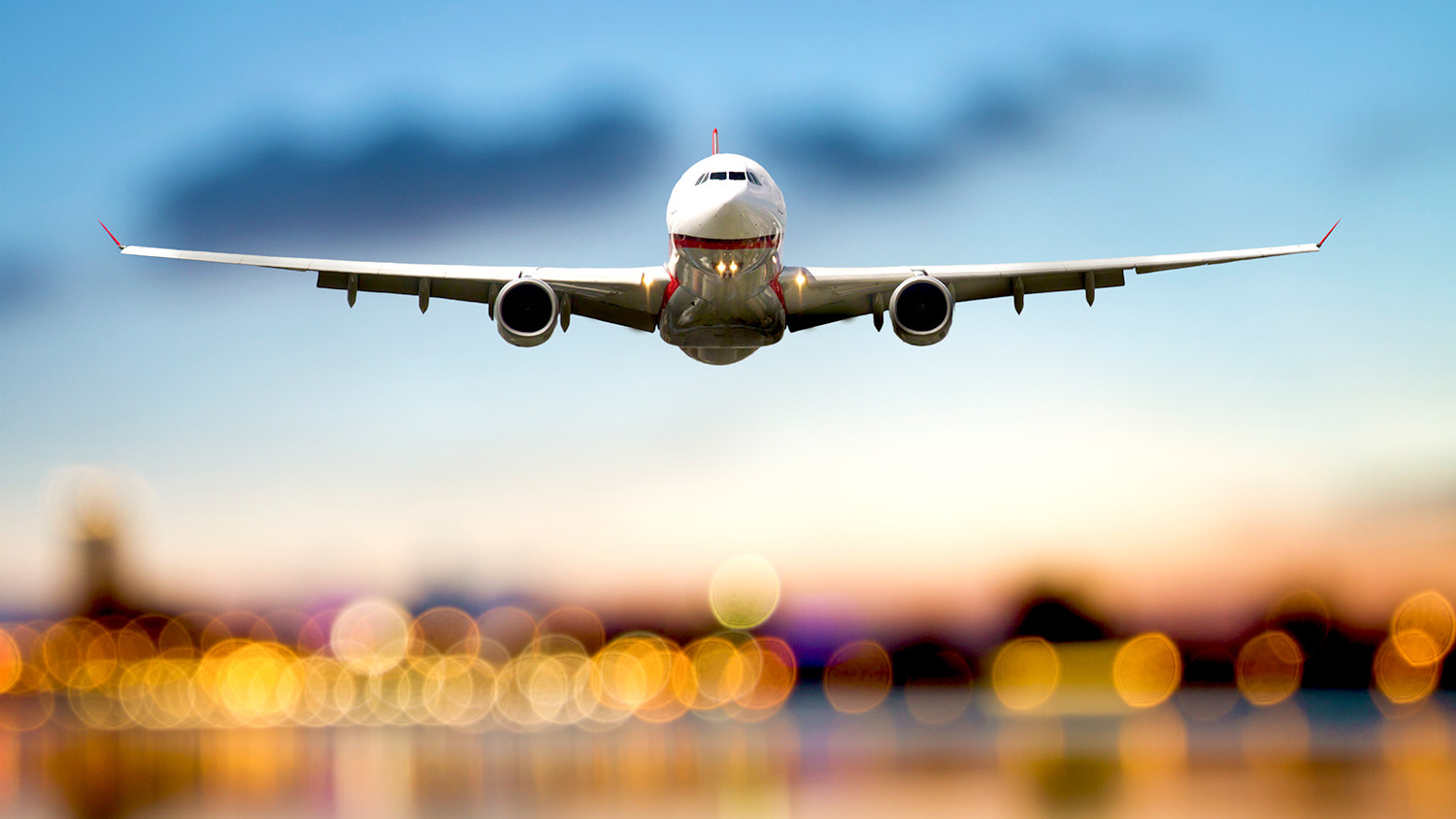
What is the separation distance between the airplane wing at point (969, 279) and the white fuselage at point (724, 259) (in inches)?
56.0

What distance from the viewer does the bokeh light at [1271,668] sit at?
461ft

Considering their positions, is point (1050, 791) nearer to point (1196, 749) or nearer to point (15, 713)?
point (1196, 749)

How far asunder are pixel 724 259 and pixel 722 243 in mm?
542

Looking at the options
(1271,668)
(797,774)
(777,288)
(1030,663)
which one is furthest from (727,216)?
(1030,663)

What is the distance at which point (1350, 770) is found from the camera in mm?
43688

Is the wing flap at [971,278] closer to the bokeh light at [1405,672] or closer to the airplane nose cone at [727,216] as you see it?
the airplane nose cone at [727,216]

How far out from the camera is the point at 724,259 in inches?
1320

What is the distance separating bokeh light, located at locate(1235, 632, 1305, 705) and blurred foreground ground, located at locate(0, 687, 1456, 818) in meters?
49.4

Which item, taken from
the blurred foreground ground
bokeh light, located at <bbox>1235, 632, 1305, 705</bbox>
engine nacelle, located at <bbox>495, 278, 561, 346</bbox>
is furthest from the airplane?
bokeh light, located at <bbox>1235, 632, 1305, 705</bbox>

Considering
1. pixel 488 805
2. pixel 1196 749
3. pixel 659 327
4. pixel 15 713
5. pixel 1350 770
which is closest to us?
pixel 488 805

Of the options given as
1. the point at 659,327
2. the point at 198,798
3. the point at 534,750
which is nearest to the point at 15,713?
the point at 534,750

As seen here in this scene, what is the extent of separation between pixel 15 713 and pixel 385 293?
199m

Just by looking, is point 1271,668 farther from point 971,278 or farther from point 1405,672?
point 971,278

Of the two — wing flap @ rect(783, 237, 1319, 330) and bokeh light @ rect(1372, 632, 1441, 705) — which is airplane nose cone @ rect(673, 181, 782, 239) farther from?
bokeh light @ rect(1372, 632, 1441, 705)
